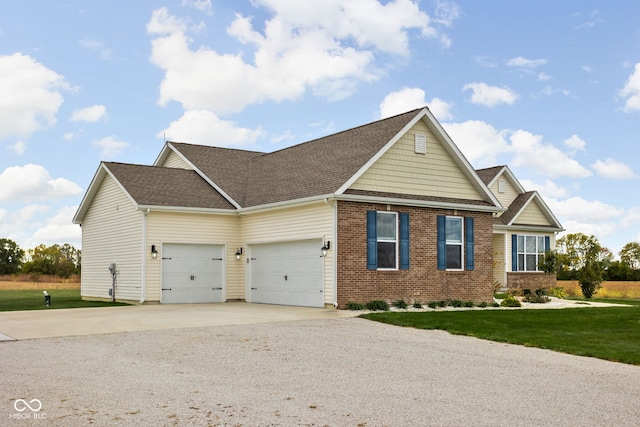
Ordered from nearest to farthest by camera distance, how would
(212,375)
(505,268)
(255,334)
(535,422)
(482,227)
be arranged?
(535,422), (212,375), (255,334), (482,227), (505,268)

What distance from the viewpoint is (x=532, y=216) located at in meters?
34.5

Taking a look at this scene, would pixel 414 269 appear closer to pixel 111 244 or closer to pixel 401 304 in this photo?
pixel 401 304

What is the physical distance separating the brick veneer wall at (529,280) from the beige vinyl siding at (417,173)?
9.90 m

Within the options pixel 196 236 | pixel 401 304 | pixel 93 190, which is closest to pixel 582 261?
pixel 401 304

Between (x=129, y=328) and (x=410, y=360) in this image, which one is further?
(x=129, y=328)

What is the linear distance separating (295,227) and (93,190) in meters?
10.1

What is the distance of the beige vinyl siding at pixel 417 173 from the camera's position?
22422 mm

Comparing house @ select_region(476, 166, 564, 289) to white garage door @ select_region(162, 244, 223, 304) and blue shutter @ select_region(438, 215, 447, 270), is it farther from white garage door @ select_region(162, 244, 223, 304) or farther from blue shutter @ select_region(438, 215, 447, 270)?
white garage door @ select_region(162, 244, 223, 304)

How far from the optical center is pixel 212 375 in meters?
10.2

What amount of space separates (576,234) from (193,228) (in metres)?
22.1

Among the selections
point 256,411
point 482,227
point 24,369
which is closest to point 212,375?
point 256,411

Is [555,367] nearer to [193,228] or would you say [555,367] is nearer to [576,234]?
[193,228]

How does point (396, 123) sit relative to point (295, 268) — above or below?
above

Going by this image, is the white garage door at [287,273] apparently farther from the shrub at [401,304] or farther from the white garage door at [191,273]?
the shrub at [401,304]
